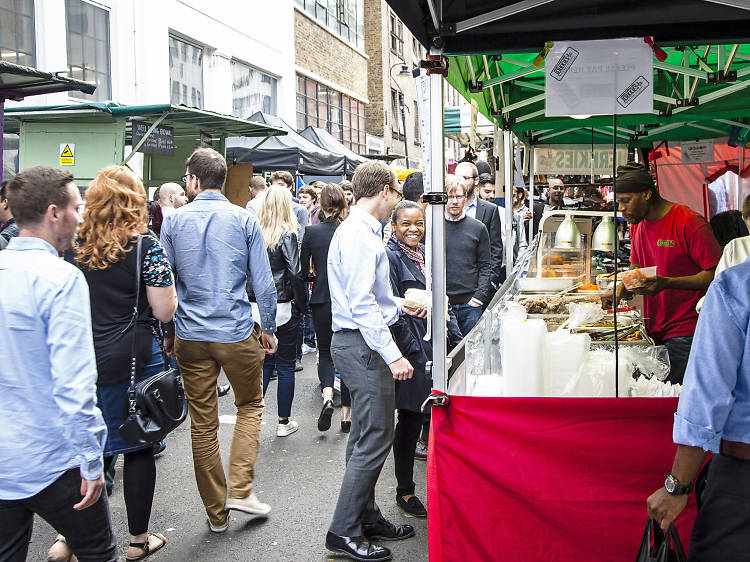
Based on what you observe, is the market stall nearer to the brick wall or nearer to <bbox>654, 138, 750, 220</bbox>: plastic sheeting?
<bbox>654, 138, 750, 220</bbox>: plastic sheeting

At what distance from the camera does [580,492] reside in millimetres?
2928

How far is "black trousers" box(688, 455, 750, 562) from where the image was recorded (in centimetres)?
222

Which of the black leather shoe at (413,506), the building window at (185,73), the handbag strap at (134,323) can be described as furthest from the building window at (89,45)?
the black leather shoe at (413,506)

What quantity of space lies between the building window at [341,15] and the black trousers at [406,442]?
20.6 metres

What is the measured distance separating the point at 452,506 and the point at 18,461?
1.67 meters

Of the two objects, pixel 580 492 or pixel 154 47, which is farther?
pixel 154 47

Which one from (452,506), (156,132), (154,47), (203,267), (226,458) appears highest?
(154,47)

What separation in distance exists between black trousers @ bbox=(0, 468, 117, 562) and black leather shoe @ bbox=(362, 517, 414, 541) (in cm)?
178

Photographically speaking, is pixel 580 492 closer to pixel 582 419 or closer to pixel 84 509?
pixel 582 419

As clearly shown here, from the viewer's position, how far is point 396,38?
129 feet

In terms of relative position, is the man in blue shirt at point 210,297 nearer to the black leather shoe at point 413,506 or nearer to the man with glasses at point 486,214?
the black leather shoe at point 413,506

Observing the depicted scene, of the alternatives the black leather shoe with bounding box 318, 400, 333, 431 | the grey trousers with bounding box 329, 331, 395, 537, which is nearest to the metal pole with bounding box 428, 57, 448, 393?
the grey trousers with bounding box 329, 331, 395, 537

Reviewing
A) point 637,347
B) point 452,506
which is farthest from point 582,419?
point 637,347

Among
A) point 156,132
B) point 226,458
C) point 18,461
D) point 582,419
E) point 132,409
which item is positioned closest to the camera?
point 18,461
